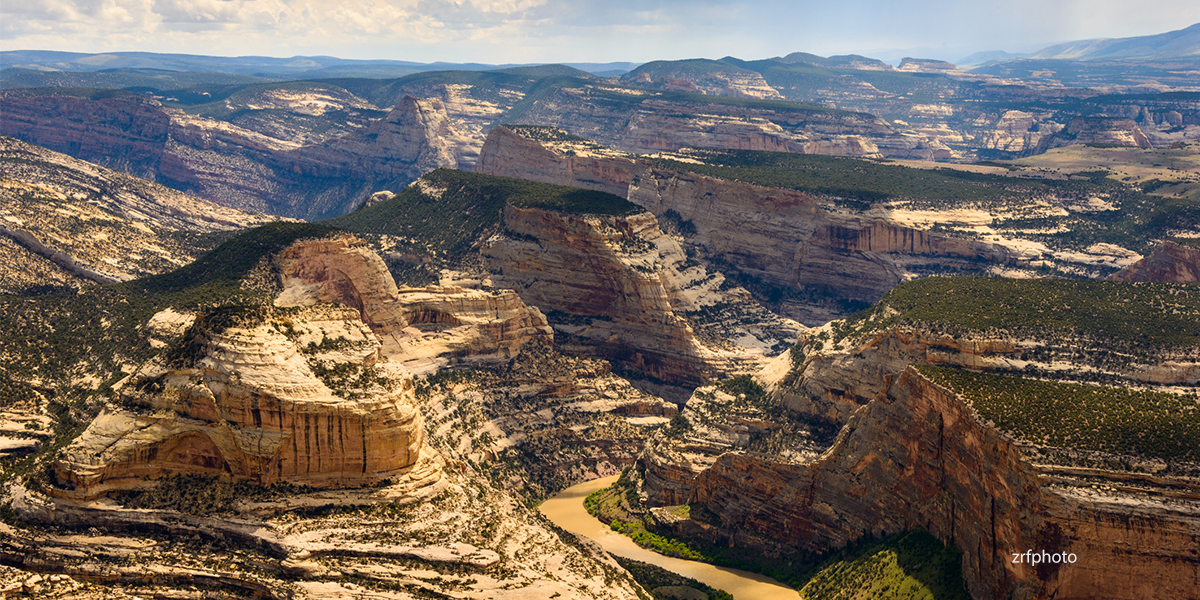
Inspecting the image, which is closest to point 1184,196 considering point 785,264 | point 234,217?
point 785,264

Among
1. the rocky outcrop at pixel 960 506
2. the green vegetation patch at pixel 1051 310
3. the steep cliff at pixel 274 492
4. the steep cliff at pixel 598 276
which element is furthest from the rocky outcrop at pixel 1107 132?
the steep cliff at pixel 274 492

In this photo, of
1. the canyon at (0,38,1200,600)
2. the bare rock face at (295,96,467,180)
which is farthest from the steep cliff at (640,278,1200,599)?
the bare rock face at (295,96,467,180)

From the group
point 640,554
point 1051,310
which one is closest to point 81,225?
point 640,554

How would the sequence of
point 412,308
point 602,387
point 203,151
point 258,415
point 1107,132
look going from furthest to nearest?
1. point 203,151
2. point 1107,132
3. point 602,387
4. point 412,308
5. point 258,415

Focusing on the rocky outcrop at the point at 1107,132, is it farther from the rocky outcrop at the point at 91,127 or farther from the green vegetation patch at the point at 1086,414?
the rocky outcrop at the point at 91,127

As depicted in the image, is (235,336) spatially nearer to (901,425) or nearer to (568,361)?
(901,425)

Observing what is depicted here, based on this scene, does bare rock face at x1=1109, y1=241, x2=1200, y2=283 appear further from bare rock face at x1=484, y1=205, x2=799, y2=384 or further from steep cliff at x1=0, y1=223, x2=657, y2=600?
steep cliff at x1=0, y1=223, x2=657, y2=600

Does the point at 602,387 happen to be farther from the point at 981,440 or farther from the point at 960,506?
the point at 981,440
